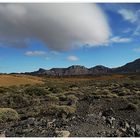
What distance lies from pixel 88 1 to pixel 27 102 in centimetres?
787

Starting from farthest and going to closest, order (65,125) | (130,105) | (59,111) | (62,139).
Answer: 1. (130,105)
2. (59,111)
3. (65,125)
4. (62,139)

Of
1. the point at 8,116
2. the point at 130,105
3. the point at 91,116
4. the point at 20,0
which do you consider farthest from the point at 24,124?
the point at 130,105

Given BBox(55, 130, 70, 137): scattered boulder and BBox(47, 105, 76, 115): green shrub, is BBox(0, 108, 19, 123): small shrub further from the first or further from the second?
BBox(55, 130, 70, 137): scattered boulder

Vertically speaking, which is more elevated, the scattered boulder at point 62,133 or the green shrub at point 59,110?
the green shrub at point 59,110

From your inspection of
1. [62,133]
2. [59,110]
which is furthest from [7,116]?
[62,133]

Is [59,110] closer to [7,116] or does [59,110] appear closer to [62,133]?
[7,116]

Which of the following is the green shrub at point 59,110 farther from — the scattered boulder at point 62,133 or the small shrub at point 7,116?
the scattered boulder at point 62,133

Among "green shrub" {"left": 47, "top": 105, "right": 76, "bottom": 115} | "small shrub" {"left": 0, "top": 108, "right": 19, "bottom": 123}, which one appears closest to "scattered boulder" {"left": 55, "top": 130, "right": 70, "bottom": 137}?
"small shrub" {"left": 0, "top": 108, "right": 19, "bottom": 123}

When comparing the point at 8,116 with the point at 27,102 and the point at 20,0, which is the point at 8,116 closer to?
the point at 20,0

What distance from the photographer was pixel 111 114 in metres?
12.7

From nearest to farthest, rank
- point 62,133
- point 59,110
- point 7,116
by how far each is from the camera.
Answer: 1. point 62,133
2. point 7,116
3. point 59,110

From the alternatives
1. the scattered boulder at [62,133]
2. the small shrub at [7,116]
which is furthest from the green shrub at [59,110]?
the scattered boulder at [62,133]

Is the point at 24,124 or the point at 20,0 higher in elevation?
the point at 20,0

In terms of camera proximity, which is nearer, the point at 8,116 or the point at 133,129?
the point at 133,129
